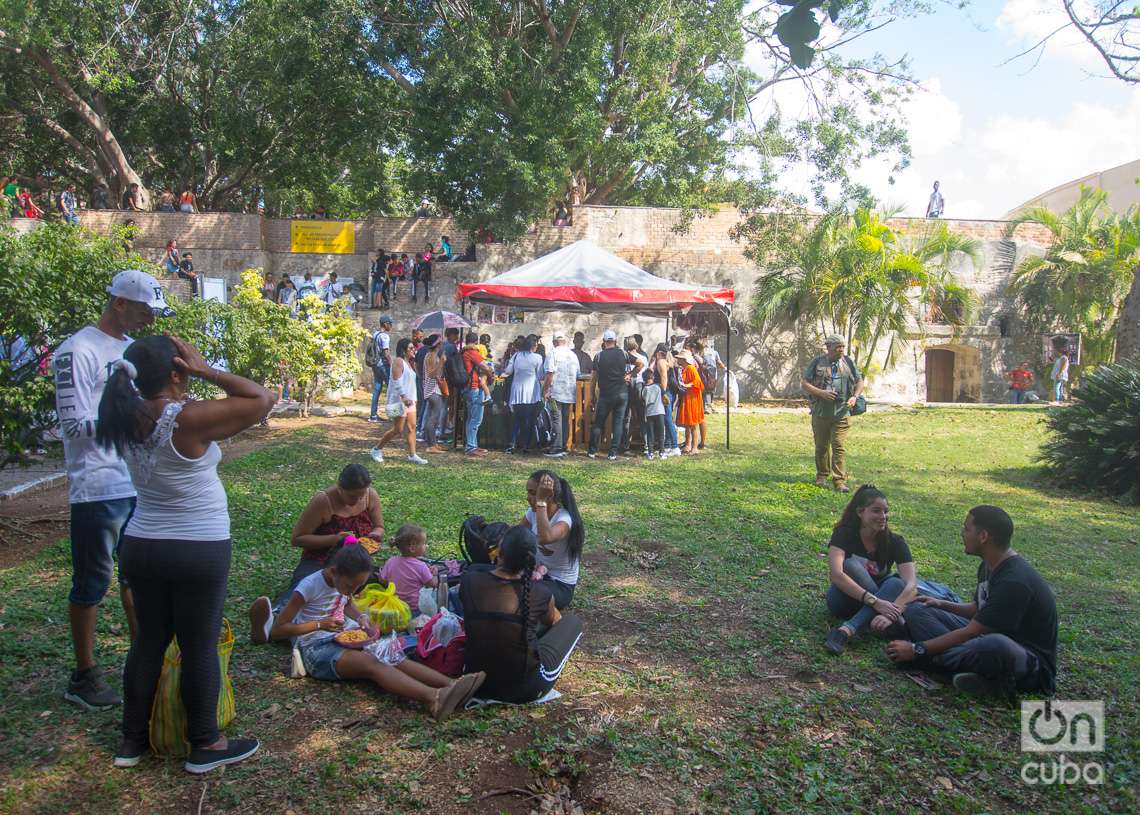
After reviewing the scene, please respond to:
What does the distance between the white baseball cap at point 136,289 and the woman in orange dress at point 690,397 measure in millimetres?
8880

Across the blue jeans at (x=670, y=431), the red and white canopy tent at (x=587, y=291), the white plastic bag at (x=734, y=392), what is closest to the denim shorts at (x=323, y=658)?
the red and white canopy tent at (x=587, y=291)

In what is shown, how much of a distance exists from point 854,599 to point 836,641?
0.33 metres

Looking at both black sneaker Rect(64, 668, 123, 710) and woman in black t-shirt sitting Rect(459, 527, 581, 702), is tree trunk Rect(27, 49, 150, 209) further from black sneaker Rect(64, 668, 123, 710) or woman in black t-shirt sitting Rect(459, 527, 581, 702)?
woman in black t-shirt sitting Rect(459, 527, 581, 702)

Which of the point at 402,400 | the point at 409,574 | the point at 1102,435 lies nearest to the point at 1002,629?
the point at 409,574

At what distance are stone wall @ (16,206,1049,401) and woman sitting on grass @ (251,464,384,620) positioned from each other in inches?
616

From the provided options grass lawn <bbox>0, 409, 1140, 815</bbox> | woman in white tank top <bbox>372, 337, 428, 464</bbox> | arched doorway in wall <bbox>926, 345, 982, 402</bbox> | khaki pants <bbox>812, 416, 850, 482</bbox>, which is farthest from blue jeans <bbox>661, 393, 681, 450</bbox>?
arched doorway in wall <bbox>926, 345, 982, 402</bbox>

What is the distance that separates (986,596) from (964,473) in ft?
24.2

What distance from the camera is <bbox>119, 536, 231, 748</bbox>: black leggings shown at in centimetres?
296

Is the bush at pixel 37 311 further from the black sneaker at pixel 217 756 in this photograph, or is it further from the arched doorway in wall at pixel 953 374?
the arched doorway in wall at pixel 953 374

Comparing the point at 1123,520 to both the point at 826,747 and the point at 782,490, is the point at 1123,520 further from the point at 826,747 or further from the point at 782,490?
the point at 826,747

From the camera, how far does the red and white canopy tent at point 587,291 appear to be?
38.3 ft

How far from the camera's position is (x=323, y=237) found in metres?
22.7

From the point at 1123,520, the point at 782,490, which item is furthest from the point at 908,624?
the point at 1123,520

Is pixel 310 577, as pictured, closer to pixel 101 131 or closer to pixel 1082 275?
pixel 1082 275
